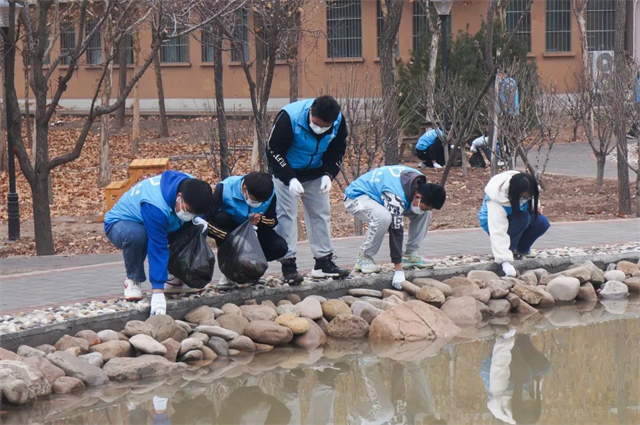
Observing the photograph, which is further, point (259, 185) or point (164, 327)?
point (259, 185)

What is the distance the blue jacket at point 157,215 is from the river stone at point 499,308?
2.97m

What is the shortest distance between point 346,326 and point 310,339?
0.35 metres

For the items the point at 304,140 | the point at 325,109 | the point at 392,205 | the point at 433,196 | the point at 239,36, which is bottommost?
the point at 392,205

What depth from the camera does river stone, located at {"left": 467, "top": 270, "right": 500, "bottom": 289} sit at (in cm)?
980

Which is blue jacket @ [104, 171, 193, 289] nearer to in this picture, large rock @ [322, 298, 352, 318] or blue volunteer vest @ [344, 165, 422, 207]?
large rock @ [322, 298, 352, 318]

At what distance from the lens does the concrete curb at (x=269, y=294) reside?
767 centimetres

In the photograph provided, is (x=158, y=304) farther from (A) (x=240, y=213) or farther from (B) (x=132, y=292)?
(A) (x=240, y=213)

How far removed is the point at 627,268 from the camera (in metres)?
10.6

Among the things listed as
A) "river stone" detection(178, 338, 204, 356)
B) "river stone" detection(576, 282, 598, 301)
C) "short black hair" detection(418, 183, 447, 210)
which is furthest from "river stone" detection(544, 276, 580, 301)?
"river stone" detection(178, 338, 204, 356)

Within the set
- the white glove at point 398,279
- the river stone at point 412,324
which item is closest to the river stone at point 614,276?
the river stone at point 412,324

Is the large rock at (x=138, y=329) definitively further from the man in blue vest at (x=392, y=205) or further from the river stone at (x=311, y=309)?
the man in blue vest at (x=392, y=205)

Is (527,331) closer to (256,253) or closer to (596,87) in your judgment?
(256,253)

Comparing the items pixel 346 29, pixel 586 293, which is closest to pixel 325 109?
pixel 586 293

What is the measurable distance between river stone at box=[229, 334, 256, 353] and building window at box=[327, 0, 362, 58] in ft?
83.1
